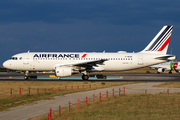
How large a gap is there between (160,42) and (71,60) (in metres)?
17.9

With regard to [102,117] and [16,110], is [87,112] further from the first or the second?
[16,110]

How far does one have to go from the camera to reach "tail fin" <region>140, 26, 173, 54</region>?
4512cm

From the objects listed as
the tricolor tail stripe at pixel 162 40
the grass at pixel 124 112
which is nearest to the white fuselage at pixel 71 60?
the tricolor tail stripe at pixel 162 40

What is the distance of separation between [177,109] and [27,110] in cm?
987

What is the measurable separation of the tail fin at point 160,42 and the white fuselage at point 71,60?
2.15m

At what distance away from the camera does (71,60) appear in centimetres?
4150

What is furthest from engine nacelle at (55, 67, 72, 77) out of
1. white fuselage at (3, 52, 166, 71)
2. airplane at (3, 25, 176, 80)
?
white fuselage at (3, 52, 166, 71)

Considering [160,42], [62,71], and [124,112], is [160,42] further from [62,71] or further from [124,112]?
[124,112]

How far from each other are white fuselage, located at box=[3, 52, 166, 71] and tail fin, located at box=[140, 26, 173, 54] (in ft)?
7.04

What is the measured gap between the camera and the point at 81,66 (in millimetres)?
39750

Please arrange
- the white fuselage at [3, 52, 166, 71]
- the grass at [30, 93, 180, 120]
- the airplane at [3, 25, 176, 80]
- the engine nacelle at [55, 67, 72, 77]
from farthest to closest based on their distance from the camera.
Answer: the white fuselage at [3, 52, 166, 71] < the airplane at [3, 25, 176, 80] < the engine nacelle at [55, 67, 72, 77] < the grass at [30, 93, 180, 120]

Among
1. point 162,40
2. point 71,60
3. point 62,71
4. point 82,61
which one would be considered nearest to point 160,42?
point 162,40

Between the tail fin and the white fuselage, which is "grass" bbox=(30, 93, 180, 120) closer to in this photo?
the white fuselage

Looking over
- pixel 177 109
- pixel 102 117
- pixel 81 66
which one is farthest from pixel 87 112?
pixel 81 66
